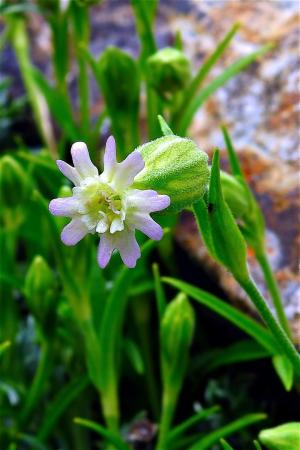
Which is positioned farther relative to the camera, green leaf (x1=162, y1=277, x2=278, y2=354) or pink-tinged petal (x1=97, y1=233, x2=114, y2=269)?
green leaf (x1=162, y1=277, x2=278, y2=354)

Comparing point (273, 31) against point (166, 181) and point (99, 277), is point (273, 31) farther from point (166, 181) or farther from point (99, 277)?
point (166, 181)

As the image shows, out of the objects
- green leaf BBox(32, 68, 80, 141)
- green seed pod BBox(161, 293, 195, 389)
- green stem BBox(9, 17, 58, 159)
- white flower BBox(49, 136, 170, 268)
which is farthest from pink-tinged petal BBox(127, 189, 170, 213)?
green stem BBox(9, 17, 58, 159)

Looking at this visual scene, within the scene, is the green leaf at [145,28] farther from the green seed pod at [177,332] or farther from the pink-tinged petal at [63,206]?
the pink-tinged petal at [63,206]

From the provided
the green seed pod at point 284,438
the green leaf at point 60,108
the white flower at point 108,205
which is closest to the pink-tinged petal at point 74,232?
the white flower at point 108,205

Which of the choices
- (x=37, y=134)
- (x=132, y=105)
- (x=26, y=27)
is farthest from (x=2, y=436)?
(x=26, y=27)

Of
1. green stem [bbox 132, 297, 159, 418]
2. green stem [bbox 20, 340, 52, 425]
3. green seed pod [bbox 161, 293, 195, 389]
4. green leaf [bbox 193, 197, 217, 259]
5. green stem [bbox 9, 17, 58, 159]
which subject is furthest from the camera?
green stem [bbox 9, 17, 58, 159]

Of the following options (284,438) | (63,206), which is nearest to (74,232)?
(63,206)

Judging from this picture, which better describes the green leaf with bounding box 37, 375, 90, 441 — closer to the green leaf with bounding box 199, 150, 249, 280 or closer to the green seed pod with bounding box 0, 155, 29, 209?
the green seed pod with bounding box 0, 155, 29, 209

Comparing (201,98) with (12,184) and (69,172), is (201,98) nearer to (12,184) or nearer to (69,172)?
(12,184)
